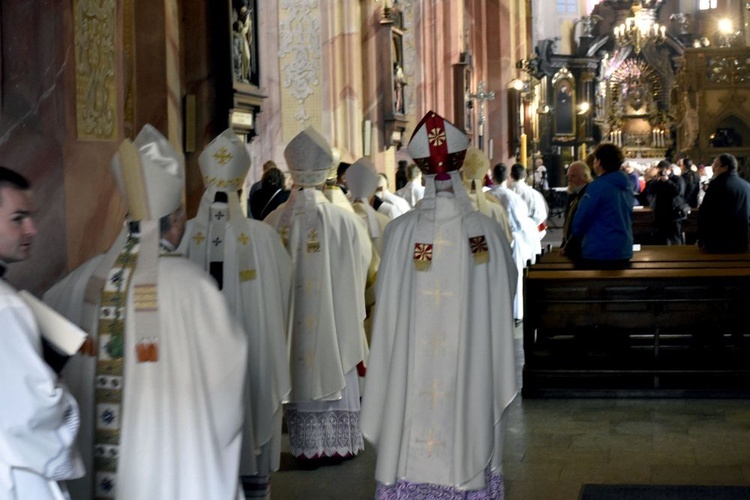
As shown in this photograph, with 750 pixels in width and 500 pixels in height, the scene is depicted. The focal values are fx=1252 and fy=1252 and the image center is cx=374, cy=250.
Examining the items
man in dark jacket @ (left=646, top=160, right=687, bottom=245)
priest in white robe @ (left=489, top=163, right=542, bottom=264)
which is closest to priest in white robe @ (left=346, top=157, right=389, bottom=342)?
priest in white robe @ (left=489, top=163, right=542, bottom=264)

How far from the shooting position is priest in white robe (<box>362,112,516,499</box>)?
6160 mm

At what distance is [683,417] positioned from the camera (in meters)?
9.21

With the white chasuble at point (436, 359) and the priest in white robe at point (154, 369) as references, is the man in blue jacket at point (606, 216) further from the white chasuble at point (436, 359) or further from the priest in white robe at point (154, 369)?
the priest in white robe at point (154, 369)

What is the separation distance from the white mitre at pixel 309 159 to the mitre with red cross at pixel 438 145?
5.30 ft

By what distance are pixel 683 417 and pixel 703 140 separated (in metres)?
25.4

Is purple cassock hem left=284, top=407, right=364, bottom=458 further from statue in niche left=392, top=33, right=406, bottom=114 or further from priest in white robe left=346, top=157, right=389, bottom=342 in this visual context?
statue in niche left=392, top=33, right=406, bottom=114

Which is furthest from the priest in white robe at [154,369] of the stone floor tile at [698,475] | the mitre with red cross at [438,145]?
the stone floor tile at [698,475]

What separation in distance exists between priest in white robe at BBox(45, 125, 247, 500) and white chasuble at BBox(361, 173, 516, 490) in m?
1.70

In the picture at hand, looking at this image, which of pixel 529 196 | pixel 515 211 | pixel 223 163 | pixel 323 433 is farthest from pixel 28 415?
pixel 529 196

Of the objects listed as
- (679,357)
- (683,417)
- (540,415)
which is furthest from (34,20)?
(679,357)

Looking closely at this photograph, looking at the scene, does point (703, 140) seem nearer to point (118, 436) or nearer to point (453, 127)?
point (453, 127)

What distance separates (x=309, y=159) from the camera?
7801 mm

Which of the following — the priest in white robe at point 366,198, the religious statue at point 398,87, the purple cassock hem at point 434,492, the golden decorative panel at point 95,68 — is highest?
the religious statue at point 398,87

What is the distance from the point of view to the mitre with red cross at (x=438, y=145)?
20.4 ft
